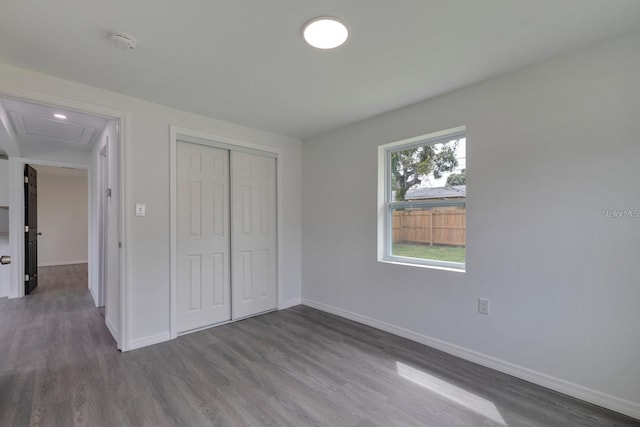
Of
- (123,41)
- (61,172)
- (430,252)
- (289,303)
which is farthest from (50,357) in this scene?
(61,172)

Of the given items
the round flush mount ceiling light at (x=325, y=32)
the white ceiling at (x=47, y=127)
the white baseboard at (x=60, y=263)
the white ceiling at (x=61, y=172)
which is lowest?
the white baseboard at (x=60, y=263)

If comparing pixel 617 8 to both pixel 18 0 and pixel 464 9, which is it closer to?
pixel 464 9

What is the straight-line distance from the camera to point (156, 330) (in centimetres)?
280

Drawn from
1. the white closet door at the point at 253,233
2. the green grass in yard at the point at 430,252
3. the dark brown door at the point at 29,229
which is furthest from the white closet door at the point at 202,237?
the dark brown door at the point at 29,229

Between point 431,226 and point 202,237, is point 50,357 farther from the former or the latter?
point 431,226

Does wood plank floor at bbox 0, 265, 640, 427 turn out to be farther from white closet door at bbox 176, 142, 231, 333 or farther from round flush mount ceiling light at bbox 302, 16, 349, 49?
round flush mount ceiling light at bbox 302, 16, 349, 49

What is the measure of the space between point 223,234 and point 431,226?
2.28 metres

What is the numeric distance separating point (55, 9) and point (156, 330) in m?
2.55

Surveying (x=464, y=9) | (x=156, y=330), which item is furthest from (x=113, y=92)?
(x=464, y=9)

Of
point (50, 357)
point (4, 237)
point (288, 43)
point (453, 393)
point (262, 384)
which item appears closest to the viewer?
point (288, 43)

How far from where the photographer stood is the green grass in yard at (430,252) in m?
2.65

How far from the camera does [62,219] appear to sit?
735 cm

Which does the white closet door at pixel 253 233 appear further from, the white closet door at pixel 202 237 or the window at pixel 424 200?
the window at pixel 424 200

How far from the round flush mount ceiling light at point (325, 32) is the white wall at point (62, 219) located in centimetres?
822
